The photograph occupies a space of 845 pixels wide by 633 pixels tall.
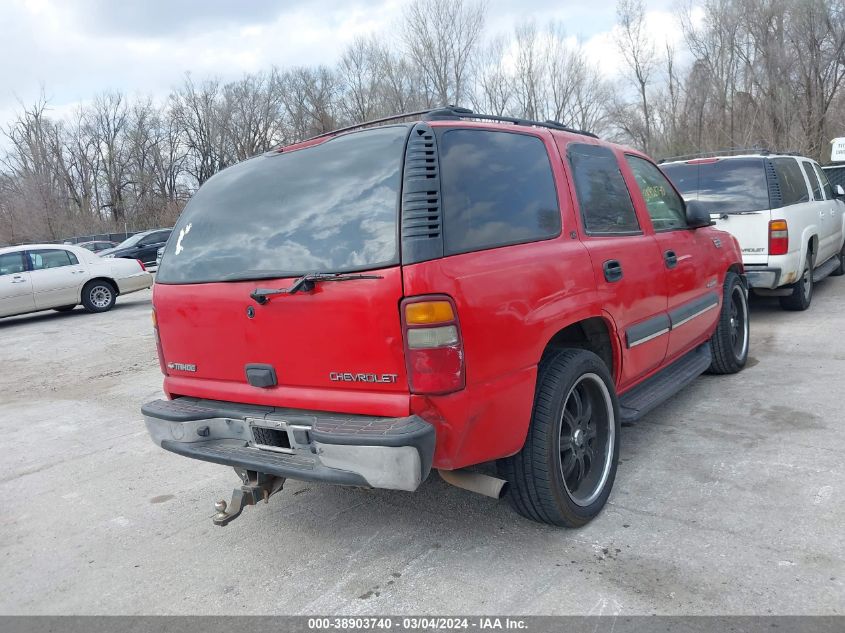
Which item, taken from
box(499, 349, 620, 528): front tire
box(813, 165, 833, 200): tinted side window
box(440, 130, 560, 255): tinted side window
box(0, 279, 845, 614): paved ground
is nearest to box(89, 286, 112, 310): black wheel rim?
box(0, 279, 845, 614): paved ground

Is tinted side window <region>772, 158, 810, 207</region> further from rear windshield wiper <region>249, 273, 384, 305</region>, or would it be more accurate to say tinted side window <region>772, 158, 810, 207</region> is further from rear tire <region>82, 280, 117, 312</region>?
rear tire <region>82, 280, 117, 312</region>

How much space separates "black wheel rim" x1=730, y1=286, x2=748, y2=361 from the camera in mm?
5816

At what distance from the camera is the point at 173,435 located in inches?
130

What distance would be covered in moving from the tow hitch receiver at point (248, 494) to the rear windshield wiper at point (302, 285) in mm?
885

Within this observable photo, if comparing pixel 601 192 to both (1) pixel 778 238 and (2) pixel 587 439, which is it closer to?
(2) pixel 587 439

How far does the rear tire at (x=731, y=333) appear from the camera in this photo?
5555mm

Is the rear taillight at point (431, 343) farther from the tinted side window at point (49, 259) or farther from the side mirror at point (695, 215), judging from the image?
the tinted side window at point (49, 259)

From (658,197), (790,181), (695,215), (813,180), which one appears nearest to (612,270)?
(658,197)

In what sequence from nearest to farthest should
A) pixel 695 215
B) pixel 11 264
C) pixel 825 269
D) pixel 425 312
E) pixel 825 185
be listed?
pixel 425 312
pixel 695 215
pixel 825 269
pixel 825 185
pixel 11 264

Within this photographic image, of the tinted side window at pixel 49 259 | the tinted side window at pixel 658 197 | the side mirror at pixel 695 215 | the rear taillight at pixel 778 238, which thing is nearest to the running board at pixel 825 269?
the rear taillight at pixel 778 238

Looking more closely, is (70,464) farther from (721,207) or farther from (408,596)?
(721,207)

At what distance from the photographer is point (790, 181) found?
8.01 meters

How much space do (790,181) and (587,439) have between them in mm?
6078

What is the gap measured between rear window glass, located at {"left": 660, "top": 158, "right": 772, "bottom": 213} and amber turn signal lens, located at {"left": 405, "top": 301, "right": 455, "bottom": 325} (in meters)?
5.68
